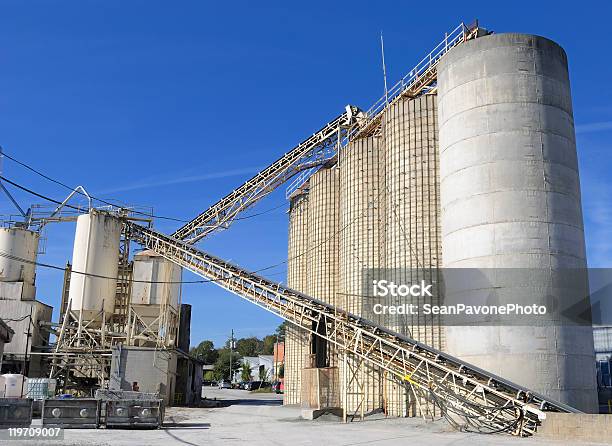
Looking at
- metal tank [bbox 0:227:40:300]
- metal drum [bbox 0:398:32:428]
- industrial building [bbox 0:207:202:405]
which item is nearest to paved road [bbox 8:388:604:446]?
metal drum [bbox 0:398:32:428]

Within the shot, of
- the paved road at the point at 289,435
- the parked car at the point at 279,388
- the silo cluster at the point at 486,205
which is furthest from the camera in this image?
the parked car at the point at 279,388

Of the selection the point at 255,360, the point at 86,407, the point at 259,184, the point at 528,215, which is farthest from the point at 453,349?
the point at 255,360

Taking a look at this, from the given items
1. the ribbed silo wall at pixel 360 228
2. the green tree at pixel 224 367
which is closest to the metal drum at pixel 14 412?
the ribbed silo wall at pixel 360 228

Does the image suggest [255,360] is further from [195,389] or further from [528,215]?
[528,215]

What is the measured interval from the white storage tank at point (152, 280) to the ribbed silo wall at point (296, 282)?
8.59m

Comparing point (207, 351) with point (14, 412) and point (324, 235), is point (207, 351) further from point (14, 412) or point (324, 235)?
point (14, 412)

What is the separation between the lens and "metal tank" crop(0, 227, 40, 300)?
4125 centimetres

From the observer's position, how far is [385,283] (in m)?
32.9

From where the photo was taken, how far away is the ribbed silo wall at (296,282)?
133 feet

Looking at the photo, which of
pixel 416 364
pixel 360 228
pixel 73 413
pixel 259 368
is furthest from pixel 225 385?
pixel 73 413

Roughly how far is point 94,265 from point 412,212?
2178 centimetres

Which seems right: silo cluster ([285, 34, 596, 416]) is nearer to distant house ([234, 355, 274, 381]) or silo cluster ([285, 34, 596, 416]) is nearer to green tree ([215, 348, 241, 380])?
green tree ([215, 348, 241, 380])

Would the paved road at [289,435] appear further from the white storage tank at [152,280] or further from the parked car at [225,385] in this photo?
the parked car at [225,385]

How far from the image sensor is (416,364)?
2733cm
